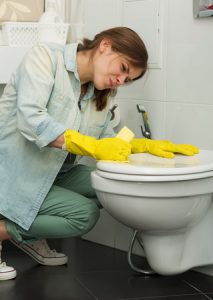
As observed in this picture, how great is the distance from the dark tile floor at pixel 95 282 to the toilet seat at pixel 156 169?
0.45 m

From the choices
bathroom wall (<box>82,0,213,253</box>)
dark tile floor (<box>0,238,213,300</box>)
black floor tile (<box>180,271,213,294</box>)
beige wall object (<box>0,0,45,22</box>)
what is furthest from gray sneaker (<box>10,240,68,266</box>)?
beige wall object (<box>0,0,45,22</box>)

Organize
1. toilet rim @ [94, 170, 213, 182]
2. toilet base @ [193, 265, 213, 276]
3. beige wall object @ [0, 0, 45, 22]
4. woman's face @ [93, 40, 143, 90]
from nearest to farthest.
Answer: toilet rim @ [94, 170, 213, 182], woman's face @ [93, 40, 143, 90], toilet base @ [193, 265, 213, 276], beige wall object @ [0, 0, 45, 22]

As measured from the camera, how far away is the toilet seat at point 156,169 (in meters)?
1.83

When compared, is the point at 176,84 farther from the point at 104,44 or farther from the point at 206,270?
the point at 206,270

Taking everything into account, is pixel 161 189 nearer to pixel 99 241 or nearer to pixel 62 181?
pixel 62 181

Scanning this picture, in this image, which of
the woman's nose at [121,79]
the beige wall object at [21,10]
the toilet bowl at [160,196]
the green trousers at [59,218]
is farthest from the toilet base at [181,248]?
the beige wall object at [21,10]

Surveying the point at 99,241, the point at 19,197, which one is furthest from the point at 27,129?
the point at 99,241

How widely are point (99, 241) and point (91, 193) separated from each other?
40 cm

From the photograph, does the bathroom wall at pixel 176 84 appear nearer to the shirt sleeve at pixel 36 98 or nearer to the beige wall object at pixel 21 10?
the beige wall object at pixel 21 10

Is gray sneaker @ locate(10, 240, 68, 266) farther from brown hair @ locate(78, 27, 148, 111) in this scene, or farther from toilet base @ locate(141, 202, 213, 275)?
brown hair @ locate(78, 27, 148, 111)

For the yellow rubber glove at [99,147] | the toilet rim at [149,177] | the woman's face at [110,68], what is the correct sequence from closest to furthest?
the toilet rim at [149,177], the yellow rubber glove at [99,147], the woman's face at [110,68]

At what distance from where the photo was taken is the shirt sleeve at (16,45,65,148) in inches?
78.2

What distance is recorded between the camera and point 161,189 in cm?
186

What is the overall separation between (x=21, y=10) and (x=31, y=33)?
16 centimetres
